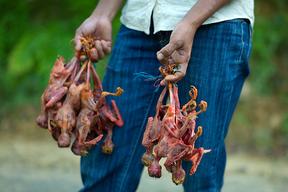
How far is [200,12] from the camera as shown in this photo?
273 centimetres

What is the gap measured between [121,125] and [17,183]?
2.32 metres

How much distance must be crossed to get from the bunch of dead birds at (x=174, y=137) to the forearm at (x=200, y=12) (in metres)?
0.18

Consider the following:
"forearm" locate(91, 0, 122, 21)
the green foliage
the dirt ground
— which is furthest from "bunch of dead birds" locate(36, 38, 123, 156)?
the green foliage

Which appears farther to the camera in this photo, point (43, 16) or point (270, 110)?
point (43, 16)

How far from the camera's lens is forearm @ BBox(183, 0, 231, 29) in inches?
107

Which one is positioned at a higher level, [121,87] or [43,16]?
[121,87]

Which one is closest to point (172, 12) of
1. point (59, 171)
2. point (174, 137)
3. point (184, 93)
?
point (184, 93)

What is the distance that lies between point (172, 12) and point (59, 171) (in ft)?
9.65

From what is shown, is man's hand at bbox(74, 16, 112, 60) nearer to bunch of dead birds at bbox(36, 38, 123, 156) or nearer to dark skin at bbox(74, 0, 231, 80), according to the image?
bunch of dead birds at bbox(36, 38, 123, 156)

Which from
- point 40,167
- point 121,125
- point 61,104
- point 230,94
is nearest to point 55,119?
point 61,104

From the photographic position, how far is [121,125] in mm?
3107

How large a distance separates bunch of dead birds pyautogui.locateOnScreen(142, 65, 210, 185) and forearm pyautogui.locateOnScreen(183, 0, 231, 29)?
7.3 inches

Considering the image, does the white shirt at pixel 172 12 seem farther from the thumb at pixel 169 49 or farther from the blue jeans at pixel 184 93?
the thumb at pixel 169 49

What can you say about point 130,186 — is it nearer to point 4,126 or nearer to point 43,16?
point 4,126
